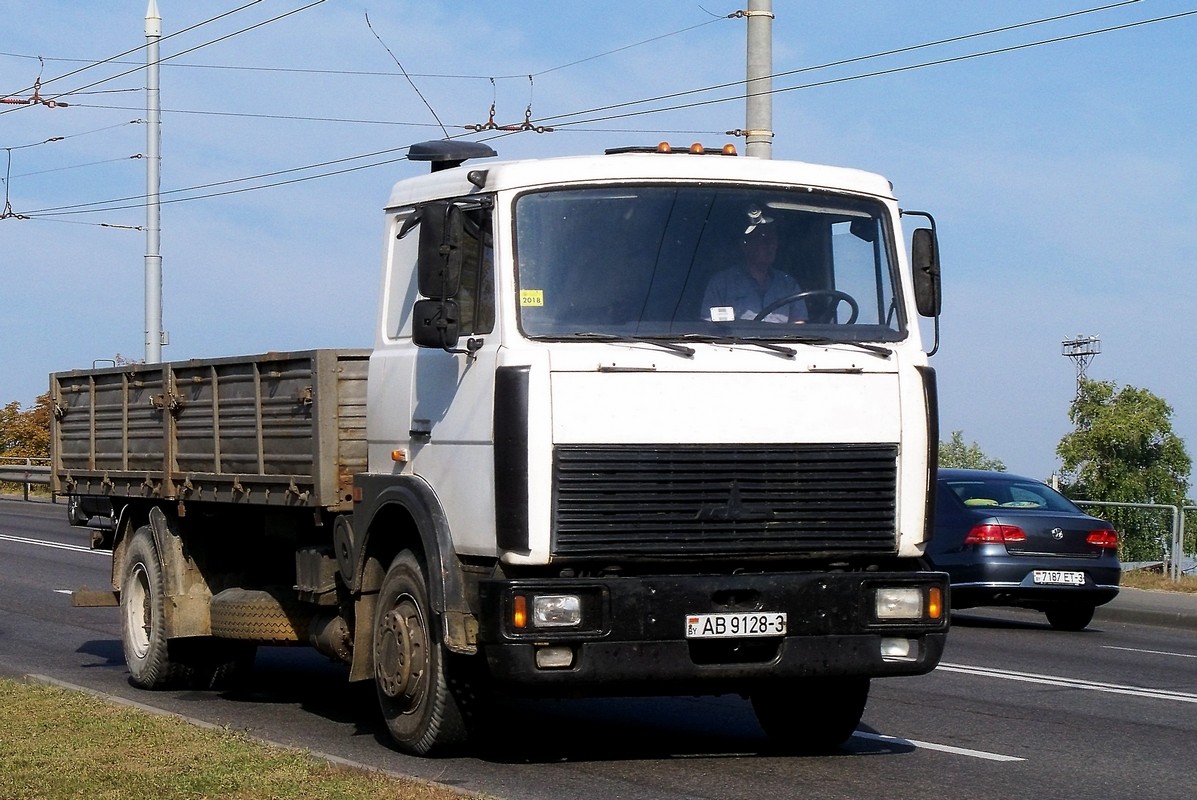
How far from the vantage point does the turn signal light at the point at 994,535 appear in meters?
16.3

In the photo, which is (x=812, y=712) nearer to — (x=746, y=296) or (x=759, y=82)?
(x=746, y=296)

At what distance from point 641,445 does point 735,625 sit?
0.85m

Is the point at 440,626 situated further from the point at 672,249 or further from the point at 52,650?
the point at 52,650

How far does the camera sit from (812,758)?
27.6 feet

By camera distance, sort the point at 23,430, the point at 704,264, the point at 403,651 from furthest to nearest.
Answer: the point at 23,430
the point at 403,651
the point at 704,264

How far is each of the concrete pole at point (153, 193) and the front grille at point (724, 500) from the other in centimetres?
2186

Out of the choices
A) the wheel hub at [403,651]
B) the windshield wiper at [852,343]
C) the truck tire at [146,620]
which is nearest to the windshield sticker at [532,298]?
the windshield wiper at [852,343]

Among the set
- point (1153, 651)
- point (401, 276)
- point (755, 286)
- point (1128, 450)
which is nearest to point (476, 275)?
point (401, 276)

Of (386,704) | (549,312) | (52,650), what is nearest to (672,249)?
(549,312)

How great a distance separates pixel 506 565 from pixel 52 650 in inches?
292

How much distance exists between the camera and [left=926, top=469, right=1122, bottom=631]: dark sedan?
53.2 ft

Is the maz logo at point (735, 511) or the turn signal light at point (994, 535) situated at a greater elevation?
the maz logo at point (735, 511)

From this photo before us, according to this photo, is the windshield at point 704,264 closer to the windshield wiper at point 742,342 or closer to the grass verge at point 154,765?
the windshield wiper at point 742,342

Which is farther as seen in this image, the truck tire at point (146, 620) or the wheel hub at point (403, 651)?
the truck tire at point (146, 620)
